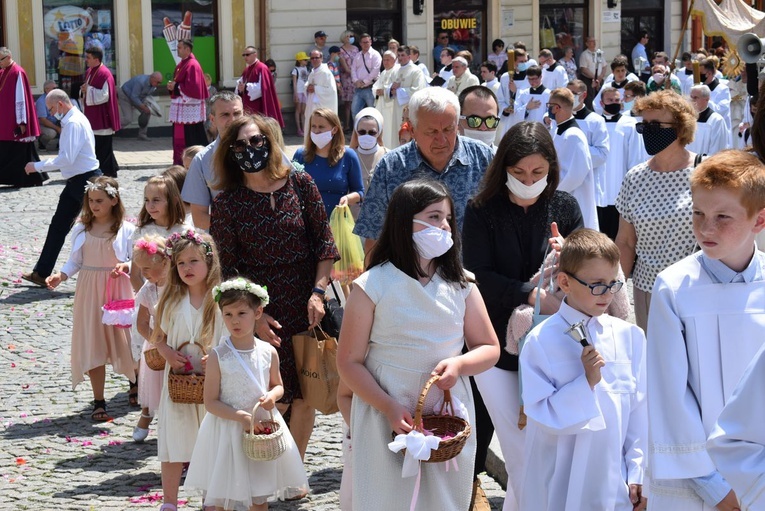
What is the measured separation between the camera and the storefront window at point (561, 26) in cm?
3150

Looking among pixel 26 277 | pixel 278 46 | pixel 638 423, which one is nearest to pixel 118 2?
pixel 278 46

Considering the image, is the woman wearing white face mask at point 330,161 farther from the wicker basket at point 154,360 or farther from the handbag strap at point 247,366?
the handbag strap at point 247,366

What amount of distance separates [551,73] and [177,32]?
7434 mm

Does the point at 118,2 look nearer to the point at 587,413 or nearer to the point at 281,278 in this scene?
the point at 281,278

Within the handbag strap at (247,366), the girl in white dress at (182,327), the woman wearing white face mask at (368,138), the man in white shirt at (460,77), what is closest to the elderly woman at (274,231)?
the girl in white dress at (182,327)

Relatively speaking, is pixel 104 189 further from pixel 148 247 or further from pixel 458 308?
pixel 458 308

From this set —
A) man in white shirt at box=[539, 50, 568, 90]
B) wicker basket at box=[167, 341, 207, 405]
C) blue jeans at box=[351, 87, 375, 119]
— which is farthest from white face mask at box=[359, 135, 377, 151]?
blue jeans at box=[351, 87, 375, 119]

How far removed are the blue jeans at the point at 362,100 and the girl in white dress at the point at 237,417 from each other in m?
19.8

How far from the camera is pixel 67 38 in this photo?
2569 cm

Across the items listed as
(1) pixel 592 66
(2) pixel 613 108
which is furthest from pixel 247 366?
(1) pixel 592 66

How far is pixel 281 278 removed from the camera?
6270 millimetres

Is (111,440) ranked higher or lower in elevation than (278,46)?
lower

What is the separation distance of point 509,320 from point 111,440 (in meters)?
3.29

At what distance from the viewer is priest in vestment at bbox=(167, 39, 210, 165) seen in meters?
20.5
